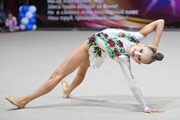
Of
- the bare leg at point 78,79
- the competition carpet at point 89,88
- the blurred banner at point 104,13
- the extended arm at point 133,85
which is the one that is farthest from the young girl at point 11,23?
the extended arm at point 133,85

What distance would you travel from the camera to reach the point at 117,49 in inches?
146

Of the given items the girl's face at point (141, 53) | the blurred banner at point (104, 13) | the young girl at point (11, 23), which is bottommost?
the young girl at point (11, 23)

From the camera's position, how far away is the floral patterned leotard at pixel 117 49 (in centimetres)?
364

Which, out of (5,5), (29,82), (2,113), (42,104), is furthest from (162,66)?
(5,5)

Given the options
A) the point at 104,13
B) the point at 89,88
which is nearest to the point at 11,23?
the point at 104,13

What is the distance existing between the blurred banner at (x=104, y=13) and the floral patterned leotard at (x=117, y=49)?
6.67 meters

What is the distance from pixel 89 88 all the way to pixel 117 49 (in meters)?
1.14

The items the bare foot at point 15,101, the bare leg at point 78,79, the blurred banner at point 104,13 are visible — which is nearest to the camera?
the bare foot at point 15,101

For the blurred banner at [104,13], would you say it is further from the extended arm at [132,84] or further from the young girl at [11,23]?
the extended arm at [132,84]

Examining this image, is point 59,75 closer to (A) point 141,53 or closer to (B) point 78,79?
(B) point 78,79

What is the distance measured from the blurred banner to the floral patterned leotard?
6670mm

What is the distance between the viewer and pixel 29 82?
16.4 ft

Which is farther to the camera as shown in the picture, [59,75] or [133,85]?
[59,75]

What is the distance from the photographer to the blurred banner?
1034cm
